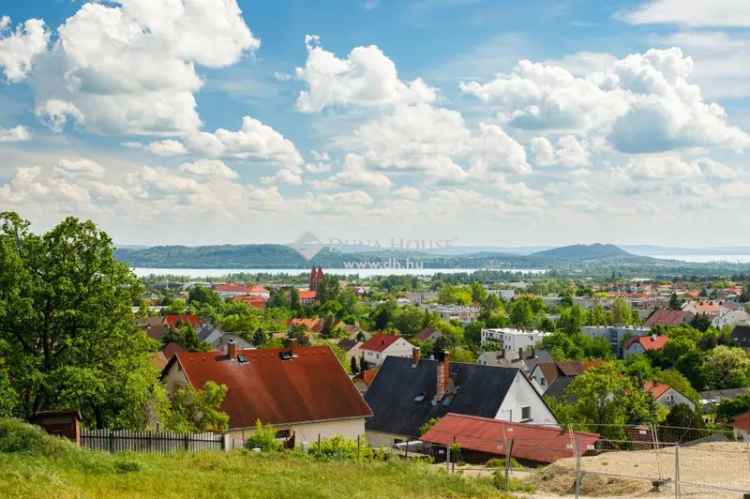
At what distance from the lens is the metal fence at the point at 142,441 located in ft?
72.5

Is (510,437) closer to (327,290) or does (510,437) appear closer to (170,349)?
(170,349)

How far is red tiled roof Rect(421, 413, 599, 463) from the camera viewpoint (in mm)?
26359

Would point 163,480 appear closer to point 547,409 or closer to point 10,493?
point 10,493

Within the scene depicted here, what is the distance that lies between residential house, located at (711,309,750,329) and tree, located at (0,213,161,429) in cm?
11578

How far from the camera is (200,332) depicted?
94.6m

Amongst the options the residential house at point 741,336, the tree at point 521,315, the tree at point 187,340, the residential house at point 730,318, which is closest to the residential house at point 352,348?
the tree at point 187,340

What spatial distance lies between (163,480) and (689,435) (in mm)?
26229

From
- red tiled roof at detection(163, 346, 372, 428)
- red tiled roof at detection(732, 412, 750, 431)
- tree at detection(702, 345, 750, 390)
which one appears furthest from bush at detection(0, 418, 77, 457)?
tree at detection(702, 345, 750, 390)

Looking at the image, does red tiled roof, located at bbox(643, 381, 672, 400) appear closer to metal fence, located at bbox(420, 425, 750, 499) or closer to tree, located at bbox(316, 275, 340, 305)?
metal fence, located at bbox(420, 425, 750, 499)

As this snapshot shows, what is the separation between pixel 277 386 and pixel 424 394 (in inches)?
350

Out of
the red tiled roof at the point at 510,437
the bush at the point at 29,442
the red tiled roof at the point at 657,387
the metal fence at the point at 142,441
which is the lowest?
the red tiled roof at the point at 657,387

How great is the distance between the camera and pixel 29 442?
18234 mm

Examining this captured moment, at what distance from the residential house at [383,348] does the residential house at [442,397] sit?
49.9 meters

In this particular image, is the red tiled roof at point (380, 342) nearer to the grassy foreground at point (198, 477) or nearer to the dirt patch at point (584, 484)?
the dirt patch at point (584, 484)
